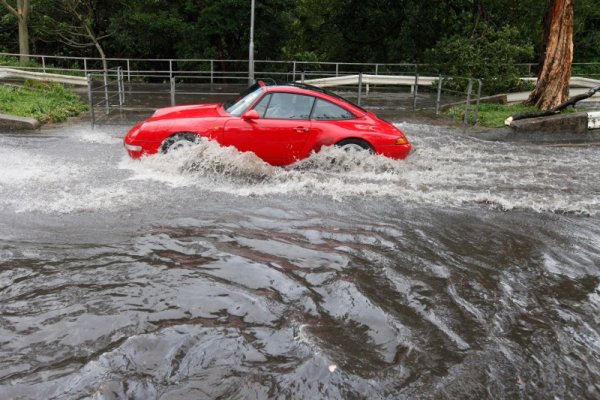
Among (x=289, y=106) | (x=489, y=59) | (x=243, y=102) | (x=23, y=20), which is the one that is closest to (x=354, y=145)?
(x=289, y=106)

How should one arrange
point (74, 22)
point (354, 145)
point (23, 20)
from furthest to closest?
point (74, 22) < point (23, 20) < point (354, 145)

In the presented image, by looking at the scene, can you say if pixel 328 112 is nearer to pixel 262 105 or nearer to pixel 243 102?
pixel 262 105

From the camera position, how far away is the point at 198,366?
11.9 feet

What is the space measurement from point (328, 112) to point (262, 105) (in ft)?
3.48

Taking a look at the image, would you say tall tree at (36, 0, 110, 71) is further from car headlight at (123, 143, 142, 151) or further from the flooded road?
the flooded road

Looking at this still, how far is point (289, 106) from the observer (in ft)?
28.0

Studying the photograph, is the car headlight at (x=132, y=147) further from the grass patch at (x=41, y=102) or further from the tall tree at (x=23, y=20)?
the tall tree at (x=23, y=20)

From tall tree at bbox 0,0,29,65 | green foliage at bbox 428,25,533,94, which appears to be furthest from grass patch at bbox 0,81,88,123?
green foliage at bbox 428,25,533,94

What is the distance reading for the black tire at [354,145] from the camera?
8617mm

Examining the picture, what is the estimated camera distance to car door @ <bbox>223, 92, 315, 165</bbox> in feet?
27.1

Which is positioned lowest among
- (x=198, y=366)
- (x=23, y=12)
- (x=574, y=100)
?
(x=198, y=366)

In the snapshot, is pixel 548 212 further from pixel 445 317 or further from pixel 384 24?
pixel 384 24

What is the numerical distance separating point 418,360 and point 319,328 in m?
0.76

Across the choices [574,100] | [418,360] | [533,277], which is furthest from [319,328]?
[574,100]
